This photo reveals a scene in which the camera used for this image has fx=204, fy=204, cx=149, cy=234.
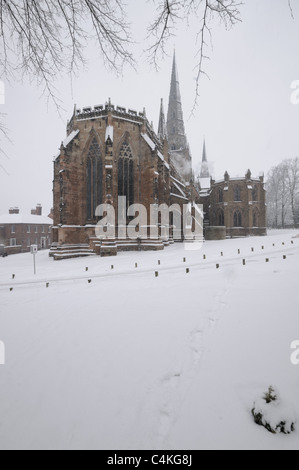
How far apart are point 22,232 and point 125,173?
29573 millimetres

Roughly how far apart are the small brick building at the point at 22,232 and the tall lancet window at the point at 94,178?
81.0ft

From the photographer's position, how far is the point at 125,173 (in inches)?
766

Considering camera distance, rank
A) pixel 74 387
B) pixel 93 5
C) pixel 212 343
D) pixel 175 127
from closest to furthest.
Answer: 1. pixel 93 5
2. pixel 74 387
3. pixel 212 343
4. pixel 175 127

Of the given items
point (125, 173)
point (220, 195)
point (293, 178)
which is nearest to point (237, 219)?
point (220, 195)

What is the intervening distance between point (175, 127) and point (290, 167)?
26.1m

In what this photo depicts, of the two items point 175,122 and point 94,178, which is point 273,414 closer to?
point 94,178

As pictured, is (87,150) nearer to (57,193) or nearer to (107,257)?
(57,193)

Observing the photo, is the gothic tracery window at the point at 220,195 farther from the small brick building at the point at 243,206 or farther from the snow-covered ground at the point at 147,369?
the snow-covered ground at the point at 147,369

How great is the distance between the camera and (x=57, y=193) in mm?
18969

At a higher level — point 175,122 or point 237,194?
point 175,122
